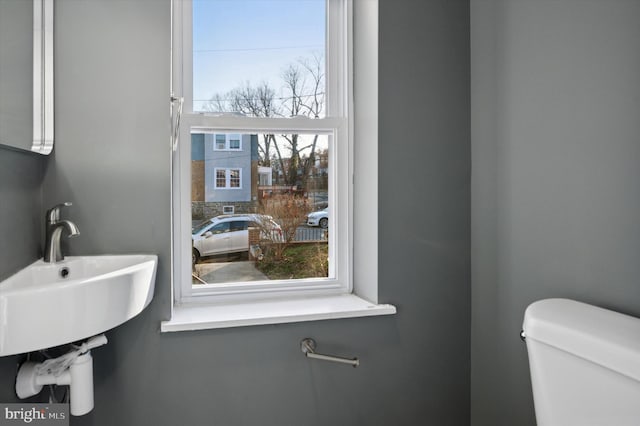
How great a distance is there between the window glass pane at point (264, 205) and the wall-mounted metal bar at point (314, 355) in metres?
0.31

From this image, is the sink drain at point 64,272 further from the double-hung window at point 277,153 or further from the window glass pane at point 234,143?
the window glass pane at point 234,143

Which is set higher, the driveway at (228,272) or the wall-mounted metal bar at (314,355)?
the driveway at (228,272)

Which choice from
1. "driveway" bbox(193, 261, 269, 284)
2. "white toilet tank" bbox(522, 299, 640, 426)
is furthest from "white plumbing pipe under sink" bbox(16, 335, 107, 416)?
"white toilet tank" bbox(522, 299, 640, 426)

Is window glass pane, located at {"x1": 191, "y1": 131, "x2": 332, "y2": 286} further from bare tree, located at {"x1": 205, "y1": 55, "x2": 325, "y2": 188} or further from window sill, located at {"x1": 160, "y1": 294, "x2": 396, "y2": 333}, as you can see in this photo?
window sill, located at {"x1": 160, "y1": 294, "x2": 396, "y2": 333}

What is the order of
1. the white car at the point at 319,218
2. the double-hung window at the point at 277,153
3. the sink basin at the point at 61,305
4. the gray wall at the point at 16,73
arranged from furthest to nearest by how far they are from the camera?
the white car at the point at 319,218, the double-hung window at the point at 277,153, the gray wall at the point at 16,73, the sink basin at the point at 61,305

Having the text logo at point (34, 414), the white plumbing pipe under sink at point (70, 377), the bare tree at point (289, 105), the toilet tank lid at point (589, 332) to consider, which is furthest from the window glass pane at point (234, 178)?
the toilet tank lid at point (589, 332)

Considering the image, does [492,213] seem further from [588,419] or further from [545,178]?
[588,419]

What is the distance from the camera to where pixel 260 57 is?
162cm

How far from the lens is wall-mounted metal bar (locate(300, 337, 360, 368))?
1342mm

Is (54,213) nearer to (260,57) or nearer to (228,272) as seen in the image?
Result: (228,272)

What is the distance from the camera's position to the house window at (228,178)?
61.6 inches

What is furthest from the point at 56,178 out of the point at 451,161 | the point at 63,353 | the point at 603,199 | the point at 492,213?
the point at 603,199

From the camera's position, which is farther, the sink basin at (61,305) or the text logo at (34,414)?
the text logo at (34,414)

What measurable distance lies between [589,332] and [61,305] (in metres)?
1.13
